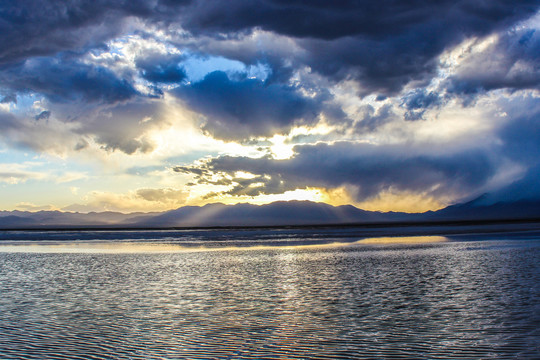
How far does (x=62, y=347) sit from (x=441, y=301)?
542 inches

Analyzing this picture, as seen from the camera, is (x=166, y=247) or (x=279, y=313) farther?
(x=166, y=247)

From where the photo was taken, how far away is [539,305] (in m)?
17.0

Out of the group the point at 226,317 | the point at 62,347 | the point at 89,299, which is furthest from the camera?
the point at 89,299

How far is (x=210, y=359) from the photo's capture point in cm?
1167

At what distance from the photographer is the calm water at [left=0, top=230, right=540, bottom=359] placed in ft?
40.9

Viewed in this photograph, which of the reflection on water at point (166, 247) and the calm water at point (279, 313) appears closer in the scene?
the calm water at point (279, 313)

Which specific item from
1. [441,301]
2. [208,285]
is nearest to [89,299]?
[208,285]

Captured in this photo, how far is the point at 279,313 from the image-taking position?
1714cm

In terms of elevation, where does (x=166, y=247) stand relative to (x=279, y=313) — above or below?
below

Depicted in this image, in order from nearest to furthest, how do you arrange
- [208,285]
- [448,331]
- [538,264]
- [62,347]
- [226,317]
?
[62,347] → [448,331] → [226,317] → [208,285] → [538,264]

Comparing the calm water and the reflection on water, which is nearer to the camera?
the calm water

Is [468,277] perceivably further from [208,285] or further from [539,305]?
[208,285]

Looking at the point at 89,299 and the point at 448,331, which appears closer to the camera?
the point at 448,331

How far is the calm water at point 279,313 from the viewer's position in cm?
1247
